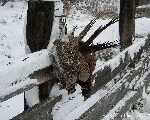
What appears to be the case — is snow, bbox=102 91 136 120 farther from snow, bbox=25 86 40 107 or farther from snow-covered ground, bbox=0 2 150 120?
snow, bbox=25 86 40 107

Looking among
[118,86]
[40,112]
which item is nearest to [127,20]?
[118,86]

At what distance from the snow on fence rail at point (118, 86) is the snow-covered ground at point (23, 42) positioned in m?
0.07

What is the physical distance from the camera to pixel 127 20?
20.4 feet

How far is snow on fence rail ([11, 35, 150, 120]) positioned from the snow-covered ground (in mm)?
67

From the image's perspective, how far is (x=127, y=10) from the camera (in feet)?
19.9

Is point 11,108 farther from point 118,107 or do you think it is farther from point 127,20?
point 127,20

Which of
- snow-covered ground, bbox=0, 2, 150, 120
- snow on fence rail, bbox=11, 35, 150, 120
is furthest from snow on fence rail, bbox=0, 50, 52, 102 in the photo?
snow on fence rail, bbox=11, 35, 150, 120

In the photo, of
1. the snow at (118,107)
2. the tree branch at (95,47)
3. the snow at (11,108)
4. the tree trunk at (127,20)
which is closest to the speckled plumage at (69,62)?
the tree branch at (95,47)

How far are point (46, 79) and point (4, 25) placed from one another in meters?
9.84

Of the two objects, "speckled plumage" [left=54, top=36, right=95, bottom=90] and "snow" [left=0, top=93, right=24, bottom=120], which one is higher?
"speckled plumage" [left=54, top=36, right=95, bottom=90]

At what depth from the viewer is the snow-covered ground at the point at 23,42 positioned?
11.3 ft

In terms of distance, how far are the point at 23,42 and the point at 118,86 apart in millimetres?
7285

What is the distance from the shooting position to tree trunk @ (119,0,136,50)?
604cm

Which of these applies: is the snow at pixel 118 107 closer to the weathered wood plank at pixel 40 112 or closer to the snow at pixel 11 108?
the weathered wood plank at pixel 40 112
